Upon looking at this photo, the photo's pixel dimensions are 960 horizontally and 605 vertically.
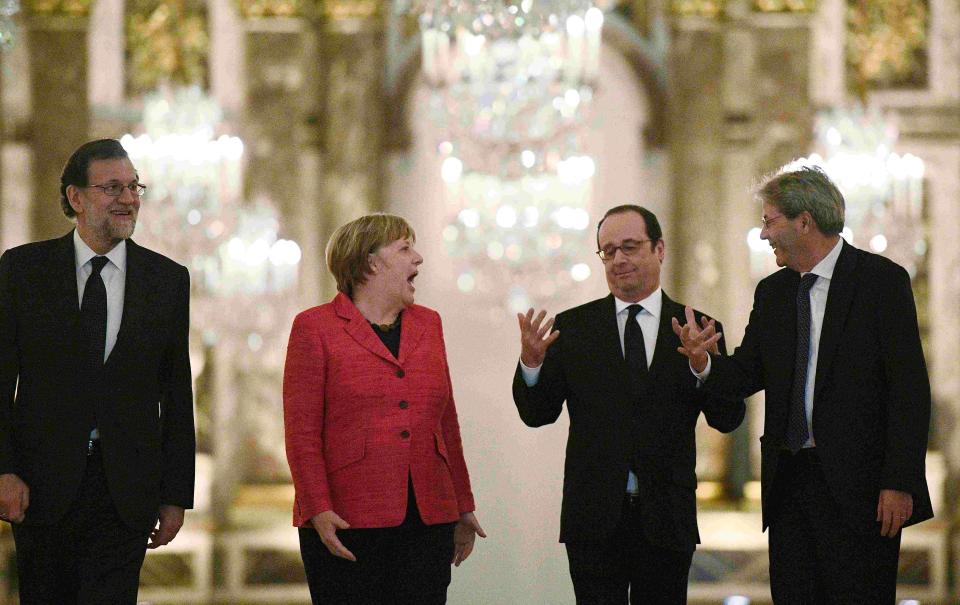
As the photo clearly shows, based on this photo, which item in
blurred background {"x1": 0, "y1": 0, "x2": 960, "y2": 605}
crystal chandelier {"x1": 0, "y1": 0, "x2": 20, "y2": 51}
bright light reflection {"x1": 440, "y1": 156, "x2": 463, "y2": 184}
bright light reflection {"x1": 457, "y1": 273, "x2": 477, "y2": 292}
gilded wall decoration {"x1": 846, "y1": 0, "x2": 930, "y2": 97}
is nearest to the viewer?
crystal chandelier {"x1": 0, "y1": 0, "x2": 20, "y2": 51}

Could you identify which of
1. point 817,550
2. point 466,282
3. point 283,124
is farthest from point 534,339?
point 283,124

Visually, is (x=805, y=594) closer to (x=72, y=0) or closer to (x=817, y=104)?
(x=817, y=104)

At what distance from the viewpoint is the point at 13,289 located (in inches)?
125

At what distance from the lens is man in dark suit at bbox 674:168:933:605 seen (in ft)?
10.3

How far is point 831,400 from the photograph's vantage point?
127 inches

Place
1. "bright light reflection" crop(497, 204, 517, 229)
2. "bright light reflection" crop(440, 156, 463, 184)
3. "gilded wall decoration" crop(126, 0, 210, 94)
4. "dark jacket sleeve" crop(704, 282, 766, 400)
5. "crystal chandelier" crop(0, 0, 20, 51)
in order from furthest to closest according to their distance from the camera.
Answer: "gilded wall decoration" crop(126, 0, 210, 94)
"bright light reflection" crop(497, 204, 517, 229)
"bright light reflection" crop(440, 156, 463, 184)
"crystal chandelier" crop(0, 0, 20, 51)
"dark jacket sleeve" crop(704, 282, 766, 400)

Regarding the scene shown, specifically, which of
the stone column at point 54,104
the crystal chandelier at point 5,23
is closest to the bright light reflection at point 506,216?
the crystal chandelier at point 5,23

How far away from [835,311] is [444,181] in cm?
456

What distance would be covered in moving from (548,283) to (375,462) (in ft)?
13.5

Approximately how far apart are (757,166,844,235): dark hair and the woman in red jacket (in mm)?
1028

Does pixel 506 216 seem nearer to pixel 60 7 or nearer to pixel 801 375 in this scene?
pixel 60 7

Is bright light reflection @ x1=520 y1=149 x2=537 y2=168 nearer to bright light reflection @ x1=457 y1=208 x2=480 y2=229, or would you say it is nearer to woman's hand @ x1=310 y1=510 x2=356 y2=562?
bright light reflection @ x1=457 y1=208 x2=480 y2=229

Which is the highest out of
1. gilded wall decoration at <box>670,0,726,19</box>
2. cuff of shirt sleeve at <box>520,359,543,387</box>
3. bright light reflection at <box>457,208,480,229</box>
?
gilded wall decoration at <box>670,0,726,19</box>

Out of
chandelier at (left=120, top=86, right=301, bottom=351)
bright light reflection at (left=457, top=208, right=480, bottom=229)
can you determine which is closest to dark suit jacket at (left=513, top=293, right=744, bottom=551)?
bright light reflection at (left=457, top=208, right=480, bottom=229)
